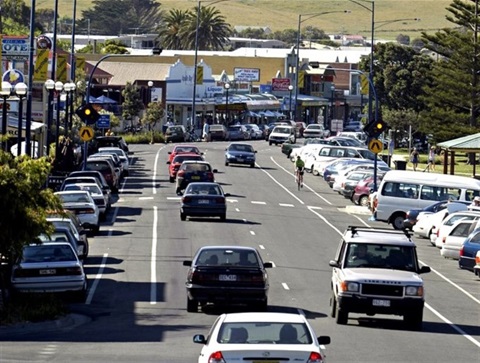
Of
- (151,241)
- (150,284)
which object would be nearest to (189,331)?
(150,284)

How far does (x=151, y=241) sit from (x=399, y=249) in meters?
15.4

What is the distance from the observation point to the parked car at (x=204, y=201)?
43000 millimetres

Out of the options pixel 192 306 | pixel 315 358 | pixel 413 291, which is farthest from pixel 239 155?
pixel 315 358

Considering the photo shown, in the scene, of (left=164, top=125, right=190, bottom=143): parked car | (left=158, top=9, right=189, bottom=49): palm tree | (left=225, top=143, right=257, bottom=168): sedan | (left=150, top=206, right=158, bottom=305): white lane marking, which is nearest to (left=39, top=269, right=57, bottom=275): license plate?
(left=150, top=206, right=158, bottom=305): white lane marking

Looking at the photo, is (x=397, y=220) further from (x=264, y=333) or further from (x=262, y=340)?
(x=262, y=340)

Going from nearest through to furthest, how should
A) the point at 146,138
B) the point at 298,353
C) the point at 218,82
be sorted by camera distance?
1. the point at 298,353
2. the point at 146,138
3. the point at 218,82

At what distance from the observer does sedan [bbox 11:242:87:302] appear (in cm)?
2525

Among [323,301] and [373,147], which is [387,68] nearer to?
[373,147]

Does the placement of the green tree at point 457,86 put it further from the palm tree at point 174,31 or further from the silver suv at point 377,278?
the palm tree at point 174,31

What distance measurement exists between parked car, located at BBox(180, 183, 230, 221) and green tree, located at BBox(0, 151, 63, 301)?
18.1 meters

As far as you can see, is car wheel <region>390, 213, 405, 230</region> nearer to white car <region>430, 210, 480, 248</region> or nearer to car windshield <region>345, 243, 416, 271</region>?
white car <region>430, 210, 480, 248</region>

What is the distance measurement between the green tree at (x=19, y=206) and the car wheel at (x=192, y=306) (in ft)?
9.81

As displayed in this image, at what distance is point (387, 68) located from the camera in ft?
354

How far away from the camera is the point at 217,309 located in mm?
25078
